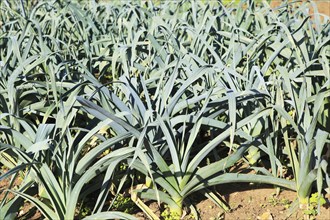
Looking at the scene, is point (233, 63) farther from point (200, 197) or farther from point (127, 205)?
point (127, 205)

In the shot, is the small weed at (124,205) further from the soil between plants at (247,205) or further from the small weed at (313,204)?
the small weed at (313,204)

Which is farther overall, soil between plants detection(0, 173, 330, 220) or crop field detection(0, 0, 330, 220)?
soil between plants detection(0, 173, 330, 220)

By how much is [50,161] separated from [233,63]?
102 cm

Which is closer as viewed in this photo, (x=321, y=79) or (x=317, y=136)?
(x=317, y=136)

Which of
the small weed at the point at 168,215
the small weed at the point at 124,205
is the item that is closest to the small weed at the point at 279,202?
the small weed at the point at 168,215

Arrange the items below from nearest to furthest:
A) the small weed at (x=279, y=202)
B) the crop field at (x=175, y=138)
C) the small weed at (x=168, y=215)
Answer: the crop field at (x=175, y=138), the small weed at (x=168, y=215), the small weed at (x=279, y=202)

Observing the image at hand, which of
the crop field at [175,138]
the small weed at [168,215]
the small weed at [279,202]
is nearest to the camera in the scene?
the crop field at [175,138]

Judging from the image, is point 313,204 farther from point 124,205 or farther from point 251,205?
point 124,205

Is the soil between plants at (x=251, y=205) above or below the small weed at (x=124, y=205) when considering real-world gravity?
below

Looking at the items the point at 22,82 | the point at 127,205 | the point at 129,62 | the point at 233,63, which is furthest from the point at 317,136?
the point at 22,82

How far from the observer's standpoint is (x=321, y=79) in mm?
2893

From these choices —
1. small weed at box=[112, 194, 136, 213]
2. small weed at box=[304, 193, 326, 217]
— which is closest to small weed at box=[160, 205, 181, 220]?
small weed at box=[112, 194, 136, 213]

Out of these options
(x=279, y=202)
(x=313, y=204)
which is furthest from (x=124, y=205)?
(x=313, y=204)

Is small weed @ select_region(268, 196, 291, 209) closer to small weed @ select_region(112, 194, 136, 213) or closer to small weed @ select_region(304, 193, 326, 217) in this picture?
small weed @ select_region(304, 193, 326, 217)
